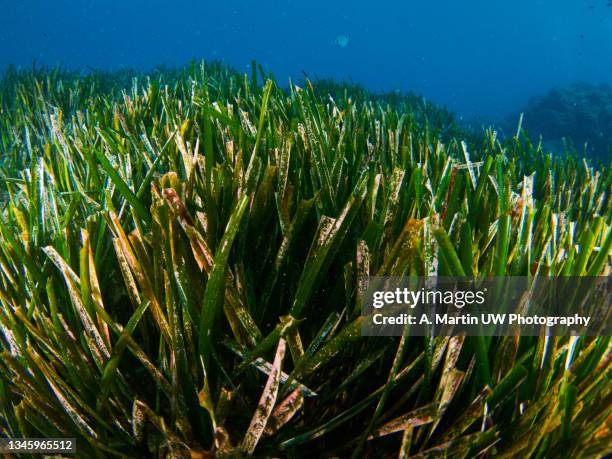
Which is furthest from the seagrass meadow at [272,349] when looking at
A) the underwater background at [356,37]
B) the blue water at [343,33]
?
the blue water at [343,33]

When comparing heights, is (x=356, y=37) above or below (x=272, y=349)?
above

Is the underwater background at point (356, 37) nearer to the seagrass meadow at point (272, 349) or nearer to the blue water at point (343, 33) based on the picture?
the blue water at point (343, 33)

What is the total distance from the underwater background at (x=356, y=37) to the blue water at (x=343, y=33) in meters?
0.36

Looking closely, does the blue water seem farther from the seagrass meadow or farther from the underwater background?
the seagrass meadow

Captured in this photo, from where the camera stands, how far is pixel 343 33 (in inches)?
5236

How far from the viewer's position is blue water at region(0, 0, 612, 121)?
110625 millimetres

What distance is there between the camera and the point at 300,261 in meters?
1.18

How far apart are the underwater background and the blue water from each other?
0.36 metres

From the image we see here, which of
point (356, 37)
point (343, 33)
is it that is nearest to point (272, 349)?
point (343, 33)

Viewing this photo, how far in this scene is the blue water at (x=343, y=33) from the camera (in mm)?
110625

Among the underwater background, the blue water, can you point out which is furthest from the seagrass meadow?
the blue water

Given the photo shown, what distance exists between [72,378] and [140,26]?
173m

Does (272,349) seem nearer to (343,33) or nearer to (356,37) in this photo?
(343,33)

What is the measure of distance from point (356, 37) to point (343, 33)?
11.7 m
